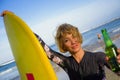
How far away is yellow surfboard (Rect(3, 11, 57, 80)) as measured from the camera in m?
2.53

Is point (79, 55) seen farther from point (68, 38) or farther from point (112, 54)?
point (112, 54)

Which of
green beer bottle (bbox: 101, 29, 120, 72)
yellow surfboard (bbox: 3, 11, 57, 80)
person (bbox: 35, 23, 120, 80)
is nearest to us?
green beer bottle (bbox: 101, 29, 120, 72)

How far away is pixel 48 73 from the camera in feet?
8.14

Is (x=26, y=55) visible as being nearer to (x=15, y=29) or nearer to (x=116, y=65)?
(x=15, y=29)

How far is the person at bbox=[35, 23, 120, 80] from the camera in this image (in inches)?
108

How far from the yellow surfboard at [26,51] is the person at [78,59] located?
1.24 ft

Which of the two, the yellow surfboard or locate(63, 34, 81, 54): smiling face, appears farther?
locate(63, 34, 81, 54): smiling face

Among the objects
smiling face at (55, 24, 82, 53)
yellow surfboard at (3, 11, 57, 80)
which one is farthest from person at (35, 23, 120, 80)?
yellow surfboard at (3, 11, 57, 80)

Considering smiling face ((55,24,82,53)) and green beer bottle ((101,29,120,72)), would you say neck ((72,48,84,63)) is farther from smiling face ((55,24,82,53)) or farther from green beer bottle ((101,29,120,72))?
green beer bottle ((101,29,120,72))

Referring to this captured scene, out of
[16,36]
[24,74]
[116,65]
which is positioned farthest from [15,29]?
[116,65]

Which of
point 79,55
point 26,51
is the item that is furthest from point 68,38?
point 26,51

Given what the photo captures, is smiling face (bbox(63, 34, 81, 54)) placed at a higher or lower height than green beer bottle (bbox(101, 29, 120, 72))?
higher

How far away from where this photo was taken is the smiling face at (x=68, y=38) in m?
Answer: 2.79

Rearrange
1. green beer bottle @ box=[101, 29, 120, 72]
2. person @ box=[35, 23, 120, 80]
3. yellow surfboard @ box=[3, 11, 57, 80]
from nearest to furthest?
green beer bottle @ box=[101, 29, 120, 72] → yellow surfboard @ box=[3, 11, 57, 80] → person @ box=[35, 23, 120, 80]
